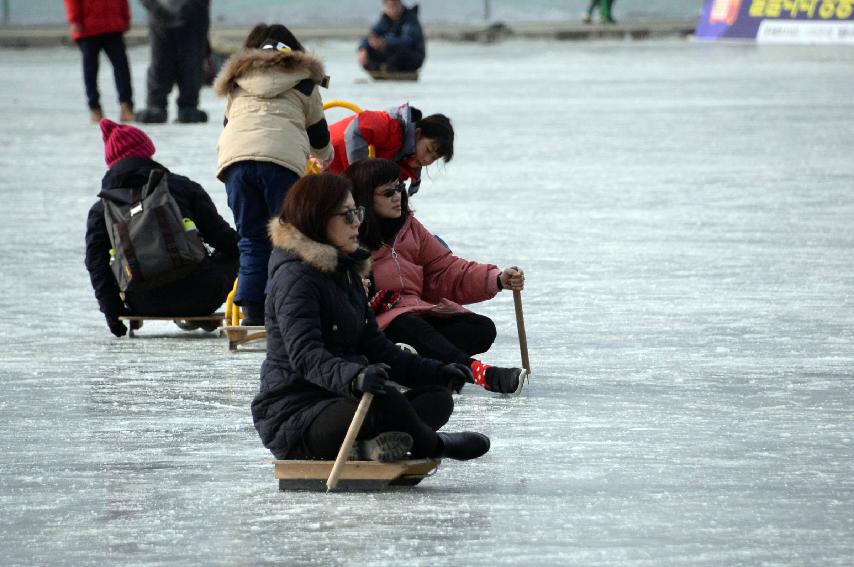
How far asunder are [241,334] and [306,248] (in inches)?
88.8

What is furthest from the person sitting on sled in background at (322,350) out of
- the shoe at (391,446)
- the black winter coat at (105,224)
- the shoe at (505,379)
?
the black winter coat at (105,224)

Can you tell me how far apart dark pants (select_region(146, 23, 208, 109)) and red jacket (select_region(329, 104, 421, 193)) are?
1037 centimetres

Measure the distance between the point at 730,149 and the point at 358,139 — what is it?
7987 millimetres

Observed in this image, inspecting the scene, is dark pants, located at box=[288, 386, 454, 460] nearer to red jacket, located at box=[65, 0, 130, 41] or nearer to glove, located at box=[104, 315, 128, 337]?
glove, located at box=[104, 315, 128, 337]

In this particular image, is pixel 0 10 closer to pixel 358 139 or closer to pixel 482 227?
pixel 482 227

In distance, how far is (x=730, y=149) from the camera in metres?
14.1

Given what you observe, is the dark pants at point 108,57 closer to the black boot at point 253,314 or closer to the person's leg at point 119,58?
the person's leg at point 119,58

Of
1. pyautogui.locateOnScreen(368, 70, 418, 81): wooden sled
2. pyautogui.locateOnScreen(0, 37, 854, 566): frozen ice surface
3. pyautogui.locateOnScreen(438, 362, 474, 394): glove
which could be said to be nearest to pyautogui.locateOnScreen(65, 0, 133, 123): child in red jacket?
pyautogui.locateOnScreen(0, 37, 854, 566): frozen ice surface

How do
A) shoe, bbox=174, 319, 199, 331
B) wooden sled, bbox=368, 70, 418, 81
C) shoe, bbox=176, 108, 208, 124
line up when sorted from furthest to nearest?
wooden sled, bbox=368, 70, 418, 81 < shoe, bbox=176, 108, 208, 124 < shoe, bbox=174, 319, 199, 331

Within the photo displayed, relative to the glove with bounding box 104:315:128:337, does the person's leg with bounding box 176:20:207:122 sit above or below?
below

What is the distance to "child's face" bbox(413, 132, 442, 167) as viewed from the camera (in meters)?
6.35

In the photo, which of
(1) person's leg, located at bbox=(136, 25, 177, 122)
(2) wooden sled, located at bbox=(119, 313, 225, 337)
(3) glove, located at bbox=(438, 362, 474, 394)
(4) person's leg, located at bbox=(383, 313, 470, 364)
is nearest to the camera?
(3) glove, located at bbox=(438, 362, 474, 394)

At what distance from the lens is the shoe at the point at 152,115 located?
1670cm

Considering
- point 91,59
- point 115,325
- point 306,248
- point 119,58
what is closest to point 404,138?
point 115,325
